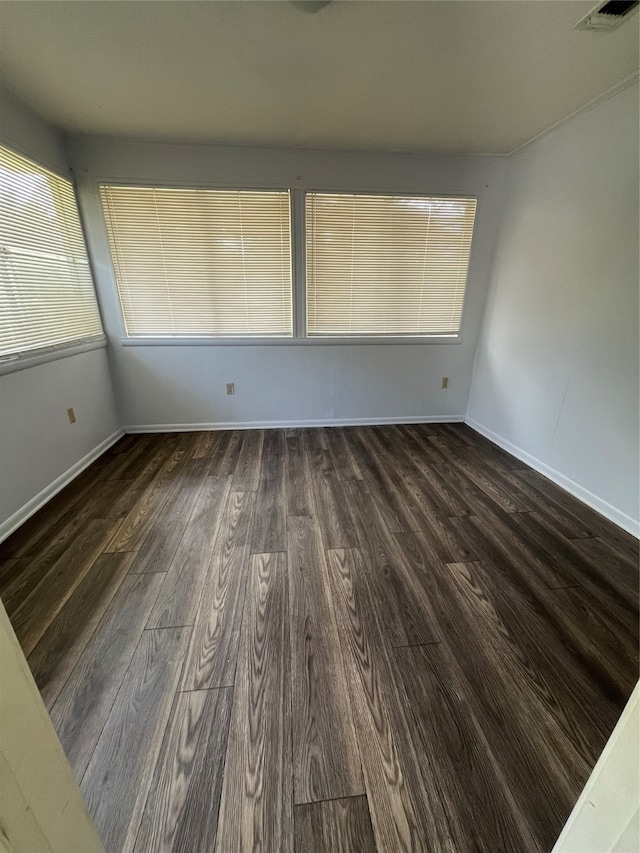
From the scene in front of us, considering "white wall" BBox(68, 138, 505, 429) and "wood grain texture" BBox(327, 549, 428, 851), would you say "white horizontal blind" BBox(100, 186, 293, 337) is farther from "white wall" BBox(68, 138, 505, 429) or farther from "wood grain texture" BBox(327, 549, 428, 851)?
"wood grain texture" BBox(327, 549, 428, 851)

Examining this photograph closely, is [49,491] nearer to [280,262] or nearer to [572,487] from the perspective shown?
[280,262]

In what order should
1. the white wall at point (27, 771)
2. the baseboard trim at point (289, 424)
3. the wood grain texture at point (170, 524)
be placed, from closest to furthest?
the white wall at point (27, 771) → the wood grain texture at point (170, 524) → the baseboard trim at point (289, 424)

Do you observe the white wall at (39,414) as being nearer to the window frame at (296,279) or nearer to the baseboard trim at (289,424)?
the window frame at (296,279)

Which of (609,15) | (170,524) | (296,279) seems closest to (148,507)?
(170,524)

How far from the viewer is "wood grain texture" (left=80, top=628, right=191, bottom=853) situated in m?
0.87

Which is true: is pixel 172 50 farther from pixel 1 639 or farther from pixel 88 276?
pixel 1 639

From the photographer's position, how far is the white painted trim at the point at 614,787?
50cm

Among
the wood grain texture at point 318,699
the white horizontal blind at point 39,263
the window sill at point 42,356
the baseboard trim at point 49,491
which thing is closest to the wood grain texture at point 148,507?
the baseboard trim at point 49,491

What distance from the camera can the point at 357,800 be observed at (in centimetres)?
91

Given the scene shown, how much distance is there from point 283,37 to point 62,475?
2.85 m

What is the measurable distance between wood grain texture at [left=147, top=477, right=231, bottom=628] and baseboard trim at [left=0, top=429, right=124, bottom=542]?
98 centimetres

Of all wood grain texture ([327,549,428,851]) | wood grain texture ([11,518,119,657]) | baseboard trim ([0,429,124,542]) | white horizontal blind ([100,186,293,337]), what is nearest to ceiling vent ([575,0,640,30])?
white horizontal blind ([100,186,293,337])

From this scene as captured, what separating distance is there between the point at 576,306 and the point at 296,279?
2.17m

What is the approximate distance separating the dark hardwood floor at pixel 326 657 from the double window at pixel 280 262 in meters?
1.65
